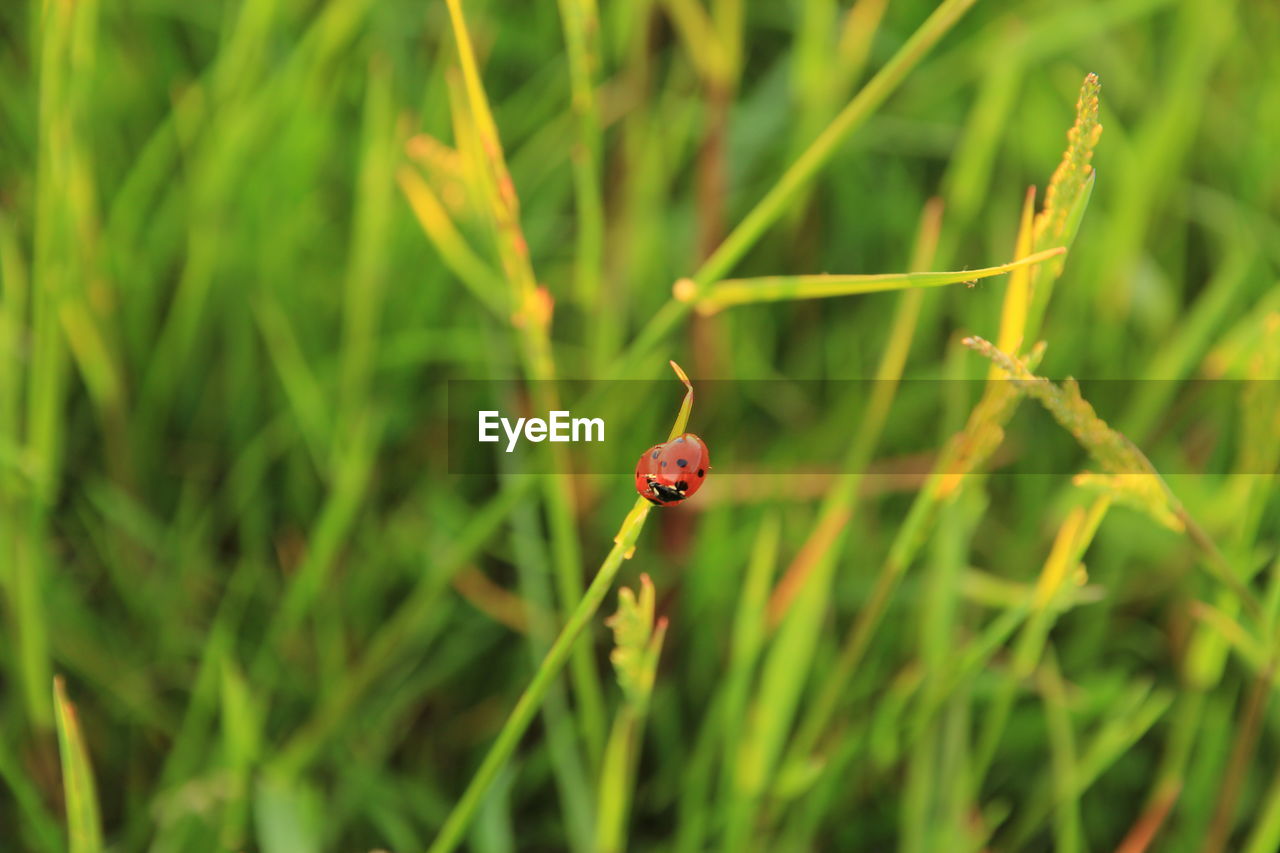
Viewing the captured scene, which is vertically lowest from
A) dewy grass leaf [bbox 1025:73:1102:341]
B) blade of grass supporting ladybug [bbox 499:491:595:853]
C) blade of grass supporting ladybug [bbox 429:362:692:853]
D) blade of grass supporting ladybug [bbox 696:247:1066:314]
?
blade of grass supporting ladybug [bbox 499:491:595:853]

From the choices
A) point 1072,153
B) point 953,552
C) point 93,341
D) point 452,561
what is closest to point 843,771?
point 953,552

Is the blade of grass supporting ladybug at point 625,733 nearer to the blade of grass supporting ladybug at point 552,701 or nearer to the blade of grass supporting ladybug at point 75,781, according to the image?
the blade of grass supporting ladybug at point 552,701

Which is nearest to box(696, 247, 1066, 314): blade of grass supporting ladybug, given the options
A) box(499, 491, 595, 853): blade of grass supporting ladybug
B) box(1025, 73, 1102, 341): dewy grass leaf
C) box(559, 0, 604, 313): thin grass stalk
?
box(1025, 73, 1102, 341): dewy grass leaf

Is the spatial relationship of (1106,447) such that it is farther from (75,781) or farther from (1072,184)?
(75,781)

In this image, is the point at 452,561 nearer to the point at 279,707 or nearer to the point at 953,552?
the point at 279,707

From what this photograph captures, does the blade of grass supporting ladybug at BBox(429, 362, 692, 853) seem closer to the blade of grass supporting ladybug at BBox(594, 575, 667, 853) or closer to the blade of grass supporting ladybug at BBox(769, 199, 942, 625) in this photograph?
the blade of grass supporting ladybug at BBox(594, 575, 667, 853)

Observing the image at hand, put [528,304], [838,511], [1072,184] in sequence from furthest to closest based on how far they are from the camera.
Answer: [838,511] → [528,304] → [1072,184]

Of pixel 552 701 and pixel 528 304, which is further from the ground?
pixel 528 304

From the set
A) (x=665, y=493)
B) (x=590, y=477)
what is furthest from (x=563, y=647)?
(x=590, y=477)
